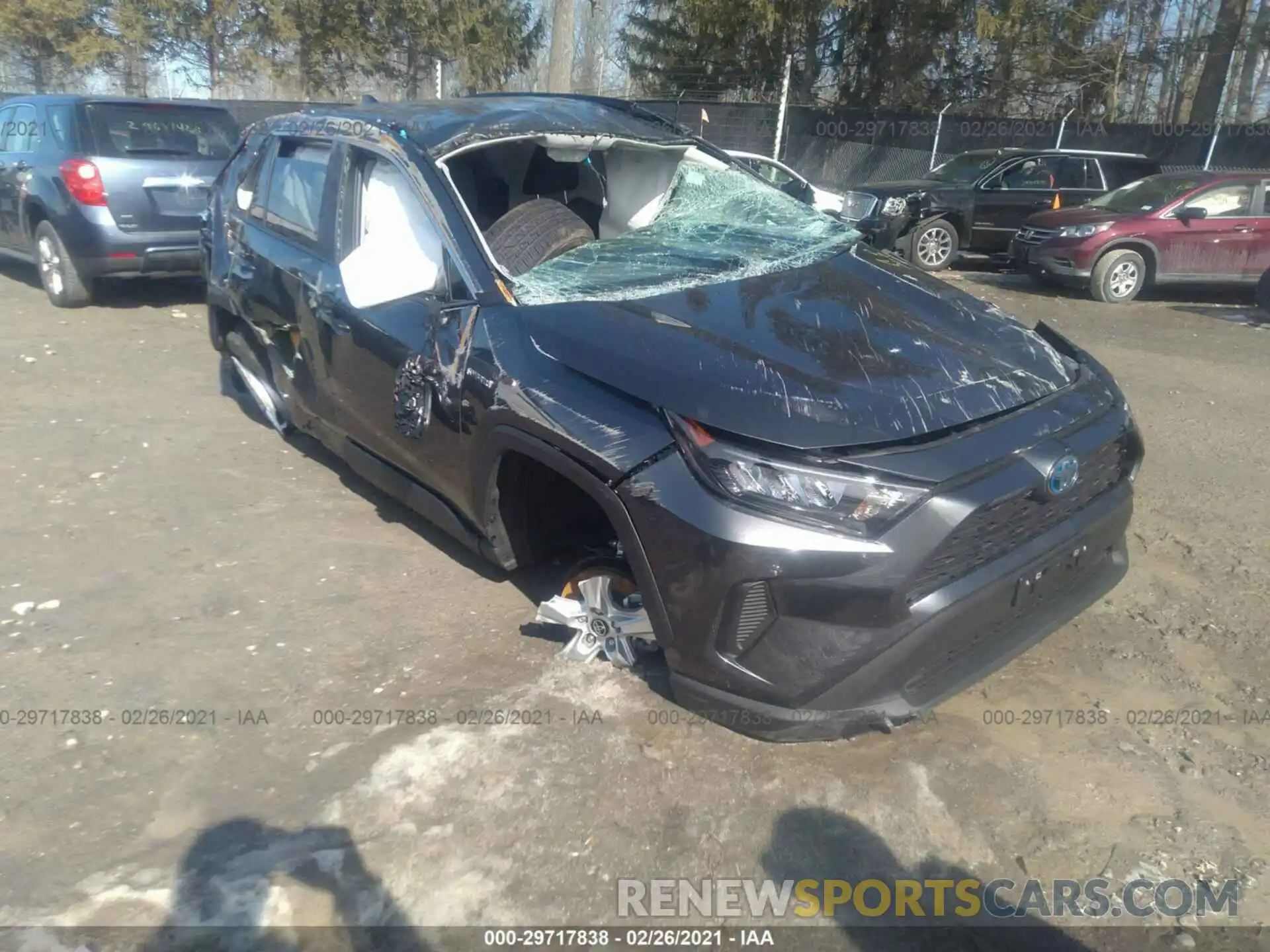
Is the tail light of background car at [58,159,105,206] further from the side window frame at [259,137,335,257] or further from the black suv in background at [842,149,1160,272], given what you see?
the black suv in background at [842,149,1160,272]

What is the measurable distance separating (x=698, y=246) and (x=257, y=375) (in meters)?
2.63

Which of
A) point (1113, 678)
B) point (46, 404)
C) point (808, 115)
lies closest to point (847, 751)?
point (1113, 678)

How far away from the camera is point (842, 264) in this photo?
3.93 meters

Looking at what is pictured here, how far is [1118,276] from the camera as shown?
429 inches

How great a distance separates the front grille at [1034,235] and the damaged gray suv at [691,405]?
7.86 m

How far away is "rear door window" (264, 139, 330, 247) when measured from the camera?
175 inches

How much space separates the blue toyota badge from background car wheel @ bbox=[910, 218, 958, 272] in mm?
10703

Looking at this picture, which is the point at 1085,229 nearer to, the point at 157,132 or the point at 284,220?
the point at 284,220

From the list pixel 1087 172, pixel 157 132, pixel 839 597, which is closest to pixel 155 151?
pixel 157 132

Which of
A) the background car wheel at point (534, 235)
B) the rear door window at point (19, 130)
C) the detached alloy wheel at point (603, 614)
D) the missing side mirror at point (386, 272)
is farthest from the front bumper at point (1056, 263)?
the rear door window at point (19, 130)

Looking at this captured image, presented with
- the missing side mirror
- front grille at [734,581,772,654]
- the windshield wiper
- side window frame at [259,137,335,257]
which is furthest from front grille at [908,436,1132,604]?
Result: the windshield wiper

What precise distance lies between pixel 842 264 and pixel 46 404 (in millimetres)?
5133

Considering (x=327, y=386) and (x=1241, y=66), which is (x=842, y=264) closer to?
(x=327, y=386)

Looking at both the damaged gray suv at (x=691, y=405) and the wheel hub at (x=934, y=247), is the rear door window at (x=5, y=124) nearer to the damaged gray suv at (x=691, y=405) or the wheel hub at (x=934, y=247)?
the damaged gray suv at (x=691, y=405)
